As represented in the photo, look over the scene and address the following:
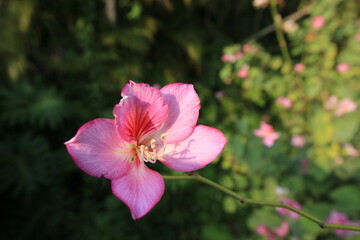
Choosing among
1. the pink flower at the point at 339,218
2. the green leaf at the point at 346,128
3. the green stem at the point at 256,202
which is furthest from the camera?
the green leaf at the point at 346,128

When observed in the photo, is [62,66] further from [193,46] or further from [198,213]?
[198,213]

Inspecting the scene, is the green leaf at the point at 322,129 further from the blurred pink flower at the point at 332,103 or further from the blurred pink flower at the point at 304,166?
the blurred pink flower at the point at 304,166

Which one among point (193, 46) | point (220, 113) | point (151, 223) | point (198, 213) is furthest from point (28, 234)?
point (193, 46)

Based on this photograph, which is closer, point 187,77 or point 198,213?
point 198,213

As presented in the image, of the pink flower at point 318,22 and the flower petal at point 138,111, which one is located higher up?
the pink flower at point 318,22

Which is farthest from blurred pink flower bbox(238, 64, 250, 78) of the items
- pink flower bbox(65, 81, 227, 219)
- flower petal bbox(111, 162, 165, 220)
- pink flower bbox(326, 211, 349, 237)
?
flower petal bbox(111, 162, 165, 220)

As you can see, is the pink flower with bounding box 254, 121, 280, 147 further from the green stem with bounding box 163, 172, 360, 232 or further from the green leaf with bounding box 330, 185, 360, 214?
the green stem with bounding box 163, 172, 360, 232

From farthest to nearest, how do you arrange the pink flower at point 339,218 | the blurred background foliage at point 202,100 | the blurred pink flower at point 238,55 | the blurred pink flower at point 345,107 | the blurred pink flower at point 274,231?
the blurred pink flower at point 238,55 < the blurred pink flower at point 345,107 < the blurred background foliage at point 202,100 < the blurred pink flower at point 274,231 < the pink flower at point 339,218

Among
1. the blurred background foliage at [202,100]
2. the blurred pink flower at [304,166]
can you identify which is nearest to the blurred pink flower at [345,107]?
the blurred background foliage at [202,100]
